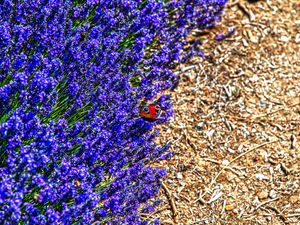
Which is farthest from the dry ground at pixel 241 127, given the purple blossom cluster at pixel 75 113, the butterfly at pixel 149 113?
the butterfly at pixel 149 113

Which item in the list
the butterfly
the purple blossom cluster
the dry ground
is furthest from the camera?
the dry ground

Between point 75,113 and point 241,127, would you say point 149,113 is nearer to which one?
point 75,113

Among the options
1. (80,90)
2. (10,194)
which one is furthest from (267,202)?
(10,194)

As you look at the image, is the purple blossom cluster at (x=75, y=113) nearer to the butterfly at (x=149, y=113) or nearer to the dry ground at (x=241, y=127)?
the butterfly at (x=149, y=113)

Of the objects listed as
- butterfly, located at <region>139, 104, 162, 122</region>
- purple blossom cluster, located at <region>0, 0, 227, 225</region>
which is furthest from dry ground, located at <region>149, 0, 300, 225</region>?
butterfly, located at <region>139, 104, 162, 122</region>

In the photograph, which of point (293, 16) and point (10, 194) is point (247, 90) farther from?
point (10, 194)

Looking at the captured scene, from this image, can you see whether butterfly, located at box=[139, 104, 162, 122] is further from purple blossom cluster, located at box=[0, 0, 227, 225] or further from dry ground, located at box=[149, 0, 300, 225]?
dry ground, located at box=[149, 0, 300, 225]
